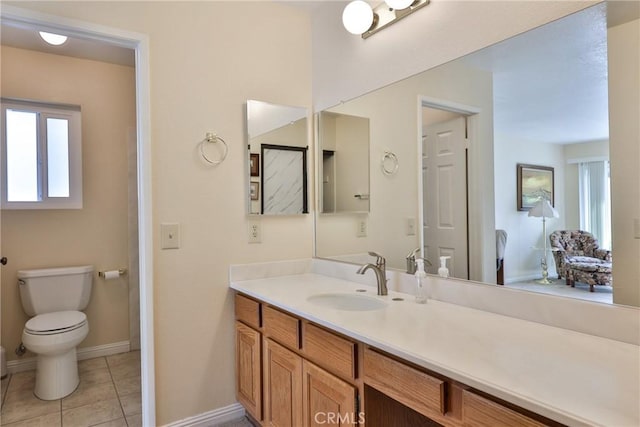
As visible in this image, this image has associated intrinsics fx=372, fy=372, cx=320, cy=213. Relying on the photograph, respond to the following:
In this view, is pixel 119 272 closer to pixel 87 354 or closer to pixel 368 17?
pixel 87 354

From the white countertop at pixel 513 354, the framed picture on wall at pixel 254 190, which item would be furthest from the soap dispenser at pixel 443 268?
the framed picture on wall at pixel 254 190

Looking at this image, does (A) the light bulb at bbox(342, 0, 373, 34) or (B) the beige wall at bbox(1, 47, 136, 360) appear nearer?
(A) the light bulb at bbox(342, 0, 373, 34)

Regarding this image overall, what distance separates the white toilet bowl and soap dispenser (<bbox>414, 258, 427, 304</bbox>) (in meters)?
2.28

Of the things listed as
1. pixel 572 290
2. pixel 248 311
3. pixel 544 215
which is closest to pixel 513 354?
pixel 572 290

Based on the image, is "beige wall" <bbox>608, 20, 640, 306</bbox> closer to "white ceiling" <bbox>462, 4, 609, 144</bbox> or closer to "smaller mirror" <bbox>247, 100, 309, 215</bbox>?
"white ceiling" <bbox>462, 4, 609, 144</bbox>

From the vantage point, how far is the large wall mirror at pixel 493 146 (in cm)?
113

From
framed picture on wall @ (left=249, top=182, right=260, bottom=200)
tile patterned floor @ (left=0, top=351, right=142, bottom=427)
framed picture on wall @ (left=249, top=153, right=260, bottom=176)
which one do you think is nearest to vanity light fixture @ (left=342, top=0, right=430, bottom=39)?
framed picture on wall @ (left=249, top=153, right=260, bottom=176)

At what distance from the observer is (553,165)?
1224 millimetres

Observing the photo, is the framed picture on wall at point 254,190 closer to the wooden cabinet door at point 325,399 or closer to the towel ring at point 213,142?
the towel ring at point 213,142

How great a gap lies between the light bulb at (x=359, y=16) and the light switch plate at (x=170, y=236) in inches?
53.0

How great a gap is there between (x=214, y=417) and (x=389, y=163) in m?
1.65

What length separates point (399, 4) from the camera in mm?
1629

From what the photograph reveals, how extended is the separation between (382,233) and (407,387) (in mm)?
971

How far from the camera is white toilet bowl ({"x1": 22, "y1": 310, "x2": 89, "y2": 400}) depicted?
7.76 ft
